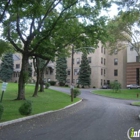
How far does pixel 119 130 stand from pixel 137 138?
1.36 meters

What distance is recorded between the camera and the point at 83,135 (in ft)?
25.8

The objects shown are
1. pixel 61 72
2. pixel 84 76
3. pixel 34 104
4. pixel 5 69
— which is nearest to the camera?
pixel 34 104

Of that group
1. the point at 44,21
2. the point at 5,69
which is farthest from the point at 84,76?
the point at 44,21

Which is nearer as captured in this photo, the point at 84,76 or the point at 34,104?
the point at 34,104

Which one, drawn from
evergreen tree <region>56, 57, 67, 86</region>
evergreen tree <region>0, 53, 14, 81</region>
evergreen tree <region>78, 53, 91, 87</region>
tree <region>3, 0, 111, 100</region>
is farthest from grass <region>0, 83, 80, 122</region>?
evergreen tree <region>0, 53, 14, 81</region>

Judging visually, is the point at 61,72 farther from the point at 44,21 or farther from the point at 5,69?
the point at 44,21

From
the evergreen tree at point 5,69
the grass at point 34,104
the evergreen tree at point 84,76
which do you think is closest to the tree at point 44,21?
the grass at point 34,104

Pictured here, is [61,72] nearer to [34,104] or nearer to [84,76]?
[84,76]

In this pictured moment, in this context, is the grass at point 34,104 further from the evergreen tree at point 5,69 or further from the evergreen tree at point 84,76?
the evergreen tree at point 5,69

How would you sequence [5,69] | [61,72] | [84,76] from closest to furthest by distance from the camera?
[84,76] < [61,72] < [5,69]

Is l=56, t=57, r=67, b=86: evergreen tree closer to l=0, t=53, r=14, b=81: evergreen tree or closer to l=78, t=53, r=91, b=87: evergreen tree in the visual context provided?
l=78, t=53, r=91, b=87: evergreen tree

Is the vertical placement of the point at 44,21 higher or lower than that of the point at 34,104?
higher

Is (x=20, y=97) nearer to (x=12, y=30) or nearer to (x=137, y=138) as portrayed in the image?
(x=12, y=30)

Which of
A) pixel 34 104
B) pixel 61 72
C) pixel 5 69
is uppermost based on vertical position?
pixel 5 69
